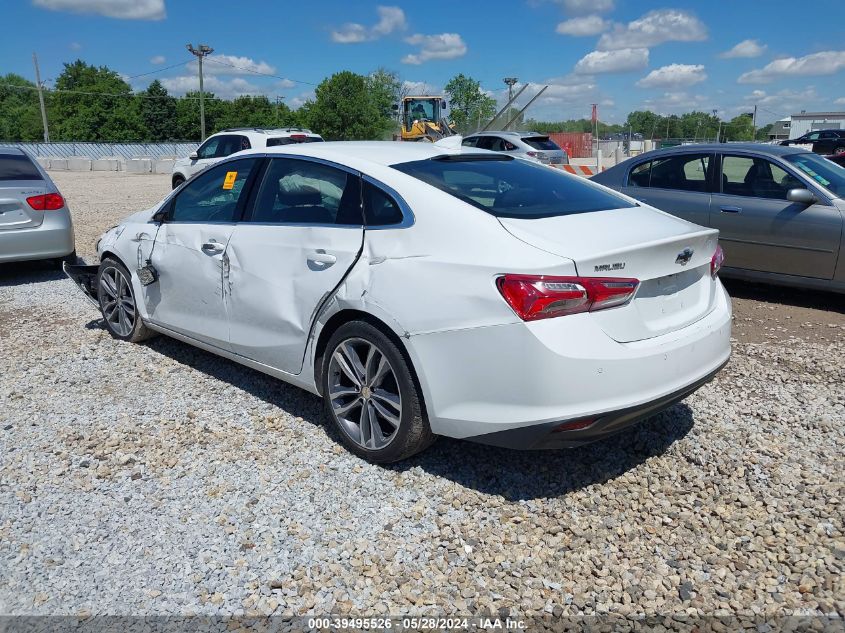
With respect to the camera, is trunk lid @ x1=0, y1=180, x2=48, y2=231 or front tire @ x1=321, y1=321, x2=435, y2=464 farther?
trunk lid @ x1=0, y1=180, x2=48, y2=231

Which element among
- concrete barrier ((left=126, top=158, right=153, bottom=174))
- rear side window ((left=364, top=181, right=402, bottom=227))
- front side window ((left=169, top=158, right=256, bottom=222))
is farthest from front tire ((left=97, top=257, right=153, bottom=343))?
concrete barrier ((left=126, top=158, right=153, bottom=174))

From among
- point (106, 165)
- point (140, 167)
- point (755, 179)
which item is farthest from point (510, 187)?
point (106, 165)

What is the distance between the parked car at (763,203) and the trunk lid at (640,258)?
342 centimetres

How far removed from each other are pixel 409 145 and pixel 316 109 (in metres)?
66.3

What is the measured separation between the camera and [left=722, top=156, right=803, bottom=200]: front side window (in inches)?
268

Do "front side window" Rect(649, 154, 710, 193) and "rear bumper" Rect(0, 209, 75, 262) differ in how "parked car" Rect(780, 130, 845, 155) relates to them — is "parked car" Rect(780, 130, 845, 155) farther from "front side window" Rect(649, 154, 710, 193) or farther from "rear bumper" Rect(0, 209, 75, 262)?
"rear bumper" Rect(0, 209, 75, 262)

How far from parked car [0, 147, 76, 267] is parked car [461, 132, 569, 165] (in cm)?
1368

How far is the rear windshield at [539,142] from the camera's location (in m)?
20.9

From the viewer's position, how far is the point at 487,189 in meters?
3.70

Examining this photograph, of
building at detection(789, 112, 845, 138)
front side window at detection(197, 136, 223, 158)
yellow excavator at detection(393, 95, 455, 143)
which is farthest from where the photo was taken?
building at detection(789, 112, 845, 138)

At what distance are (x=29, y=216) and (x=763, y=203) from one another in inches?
305

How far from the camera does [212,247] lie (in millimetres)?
4539

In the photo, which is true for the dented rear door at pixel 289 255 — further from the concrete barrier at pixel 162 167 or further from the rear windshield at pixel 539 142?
the concrete barrier at pixel 162 167

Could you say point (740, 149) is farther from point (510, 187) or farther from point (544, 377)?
point (544, 377)
